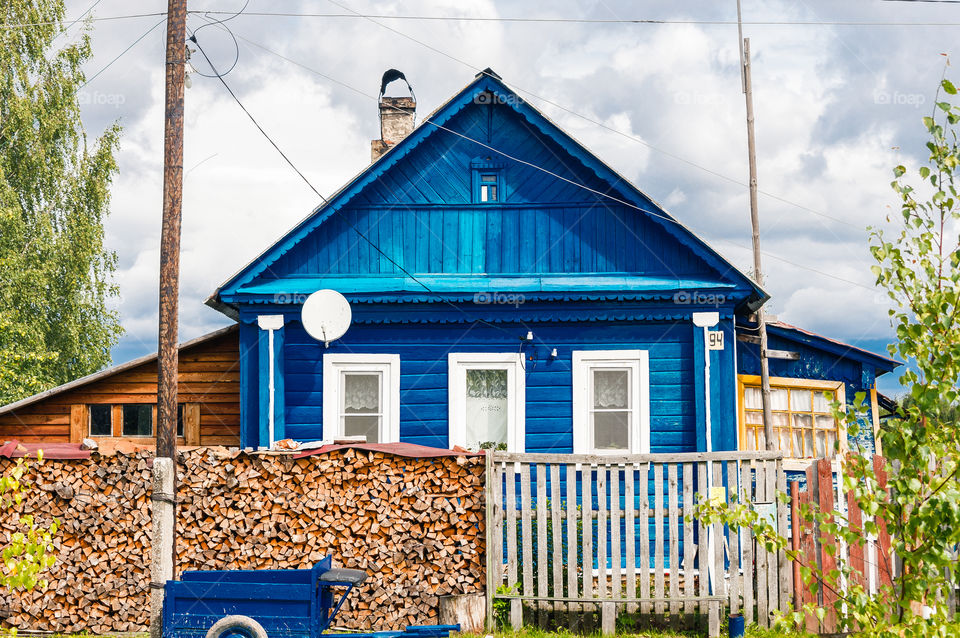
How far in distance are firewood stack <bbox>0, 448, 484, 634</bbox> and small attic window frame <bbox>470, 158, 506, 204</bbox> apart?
509 centimetres

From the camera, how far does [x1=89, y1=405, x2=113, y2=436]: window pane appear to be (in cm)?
1383

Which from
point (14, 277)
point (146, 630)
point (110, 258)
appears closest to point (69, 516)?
point (146, 630)

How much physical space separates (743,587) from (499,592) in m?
2.34

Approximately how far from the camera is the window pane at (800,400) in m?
13.6

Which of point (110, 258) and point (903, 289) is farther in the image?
point (110, 258)

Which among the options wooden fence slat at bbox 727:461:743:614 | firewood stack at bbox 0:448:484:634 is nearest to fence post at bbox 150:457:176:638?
firewood stack at bbox 0:448:484:634

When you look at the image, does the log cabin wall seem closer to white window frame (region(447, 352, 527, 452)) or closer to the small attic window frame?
white window frame (region(447, 352, 527, 452))

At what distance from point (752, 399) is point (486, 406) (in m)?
4.47

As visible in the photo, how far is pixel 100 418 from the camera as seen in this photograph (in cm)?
1384

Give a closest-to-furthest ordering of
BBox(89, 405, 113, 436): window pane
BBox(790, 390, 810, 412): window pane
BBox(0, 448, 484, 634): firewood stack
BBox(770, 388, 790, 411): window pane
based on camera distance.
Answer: BBox(0, 448, 484, 634): firewood stack
BBox(770, 388, 790, 411): window pane
BBox(790, 390, 810, 412): window pane
BBox(89, 405, 113, 436): window pane

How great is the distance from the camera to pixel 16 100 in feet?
73.5

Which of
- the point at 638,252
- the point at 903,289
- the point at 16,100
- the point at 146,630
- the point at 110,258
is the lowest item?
the point at 146,630

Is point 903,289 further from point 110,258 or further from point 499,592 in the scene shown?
point 110,258

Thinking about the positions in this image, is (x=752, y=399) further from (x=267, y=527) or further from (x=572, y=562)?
(x=267, y=527)
